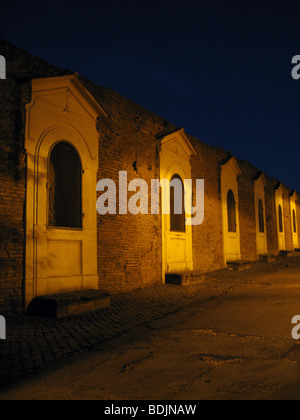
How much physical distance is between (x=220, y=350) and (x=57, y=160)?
539 centimetres

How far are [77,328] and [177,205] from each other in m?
7.22

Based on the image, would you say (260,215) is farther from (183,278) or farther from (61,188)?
(61,188)

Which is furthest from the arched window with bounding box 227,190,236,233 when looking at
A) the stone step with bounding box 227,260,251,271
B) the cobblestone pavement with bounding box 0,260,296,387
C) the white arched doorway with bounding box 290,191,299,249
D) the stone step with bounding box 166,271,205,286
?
the white arched doorway with bounding box 290,191,299,249

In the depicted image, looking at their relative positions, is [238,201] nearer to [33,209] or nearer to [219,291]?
[219,291]

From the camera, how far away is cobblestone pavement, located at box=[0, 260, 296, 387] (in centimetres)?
436

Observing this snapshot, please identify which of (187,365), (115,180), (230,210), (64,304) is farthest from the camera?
(230,210)

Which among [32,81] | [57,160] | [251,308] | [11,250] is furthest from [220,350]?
[32,81]

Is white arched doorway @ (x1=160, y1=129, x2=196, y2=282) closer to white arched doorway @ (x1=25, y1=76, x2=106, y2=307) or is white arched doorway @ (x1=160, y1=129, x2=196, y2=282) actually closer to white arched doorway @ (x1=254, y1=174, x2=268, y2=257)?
white arched doorway @ (x1=25, y1=76, x2=106, y2=307)

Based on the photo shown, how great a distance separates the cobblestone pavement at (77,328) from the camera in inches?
172

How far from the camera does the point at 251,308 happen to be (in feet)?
22.9

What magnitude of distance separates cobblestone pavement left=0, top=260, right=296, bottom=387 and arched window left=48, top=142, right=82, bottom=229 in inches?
82.7

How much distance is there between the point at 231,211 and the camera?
1711 centimetres

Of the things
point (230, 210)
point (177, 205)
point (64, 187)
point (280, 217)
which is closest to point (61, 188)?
point (64, 187)
